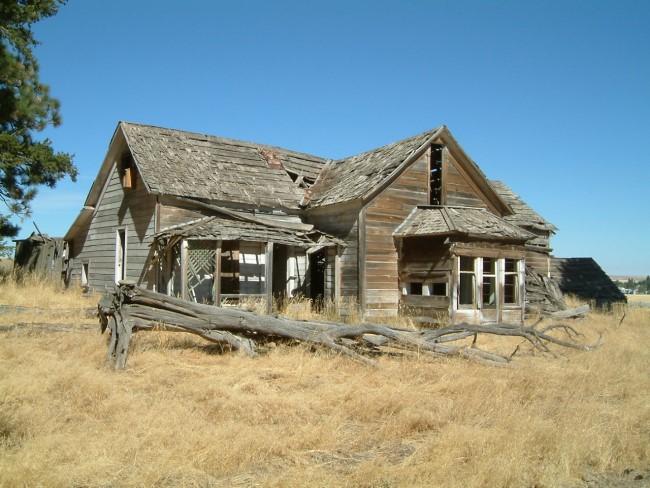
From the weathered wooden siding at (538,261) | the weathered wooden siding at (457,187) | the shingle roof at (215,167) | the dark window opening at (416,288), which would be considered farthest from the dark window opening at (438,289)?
the weathered wooden siding at (538,261)

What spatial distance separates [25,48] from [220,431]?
61.1ft

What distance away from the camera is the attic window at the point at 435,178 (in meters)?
17.9

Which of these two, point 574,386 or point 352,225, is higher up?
point 352,225

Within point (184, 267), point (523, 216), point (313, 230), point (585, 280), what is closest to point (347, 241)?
point (313, 230)

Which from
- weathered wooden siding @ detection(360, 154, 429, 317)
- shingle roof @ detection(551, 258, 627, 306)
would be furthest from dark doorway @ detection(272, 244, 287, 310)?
shingle roof @ detection(551, 258, 627, 306)

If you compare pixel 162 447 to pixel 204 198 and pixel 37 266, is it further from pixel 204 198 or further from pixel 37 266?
pixel 37 266

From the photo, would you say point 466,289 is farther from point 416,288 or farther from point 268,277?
point 268,277

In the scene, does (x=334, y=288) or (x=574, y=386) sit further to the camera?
(x=334, y=288)

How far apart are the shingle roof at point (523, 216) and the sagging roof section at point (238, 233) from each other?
28.0 feet

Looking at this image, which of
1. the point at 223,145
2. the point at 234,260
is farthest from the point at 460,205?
the point at 223,145

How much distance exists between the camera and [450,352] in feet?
29.0

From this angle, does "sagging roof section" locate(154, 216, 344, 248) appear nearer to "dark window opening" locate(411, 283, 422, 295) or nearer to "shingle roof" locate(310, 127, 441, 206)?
"shingle roof" locate(310, 127, 441, 206)

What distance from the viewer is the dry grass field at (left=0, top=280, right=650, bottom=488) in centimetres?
474

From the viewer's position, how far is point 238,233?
50.8 feet
